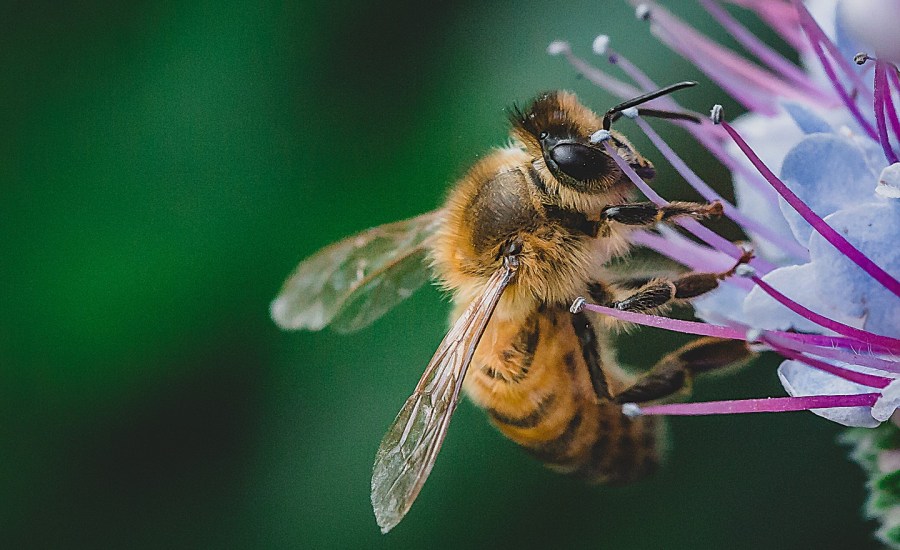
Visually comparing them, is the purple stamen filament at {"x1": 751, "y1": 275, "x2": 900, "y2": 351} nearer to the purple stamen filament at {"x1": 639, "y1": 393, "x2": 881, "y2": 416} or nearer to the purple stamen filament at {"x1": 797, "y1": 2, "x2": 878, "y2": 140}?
the purple stamen filament at {"x1": 639, "y1": 393, "x2": 881, "y2": 416}

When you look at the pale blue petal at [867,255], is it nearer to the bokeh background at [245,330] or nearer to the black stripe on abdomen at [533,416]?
the black stripe on abdomen at [533,416]

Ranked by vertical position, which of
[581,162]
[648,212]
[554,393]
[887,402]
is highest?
[581,162]

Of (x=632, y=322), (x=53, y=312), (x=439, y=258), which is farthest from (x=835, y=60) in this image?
(x=53, y=312)

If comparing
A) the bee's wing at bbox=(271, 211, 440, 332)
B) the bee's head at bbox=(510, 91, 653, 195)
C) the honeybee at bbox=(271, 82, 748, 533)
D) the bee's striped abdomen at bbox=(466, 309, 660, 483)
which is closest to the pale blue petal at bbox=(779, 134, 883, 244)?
the honeybee at bbox=(271, 82, 748, 533)

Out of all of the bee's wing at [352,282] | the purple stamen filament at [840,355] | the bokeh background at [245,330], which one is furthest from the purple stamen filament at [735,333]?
the bokeh background at [245,330]

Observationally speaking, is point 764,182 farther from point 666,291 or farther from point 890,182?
point 890,182

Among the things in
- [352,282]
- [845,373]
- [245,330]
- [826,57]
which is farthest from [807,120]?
[245,330]

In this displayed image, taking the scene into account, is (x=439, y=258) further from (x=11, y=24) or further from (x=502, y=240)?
(x=11, y=24)
